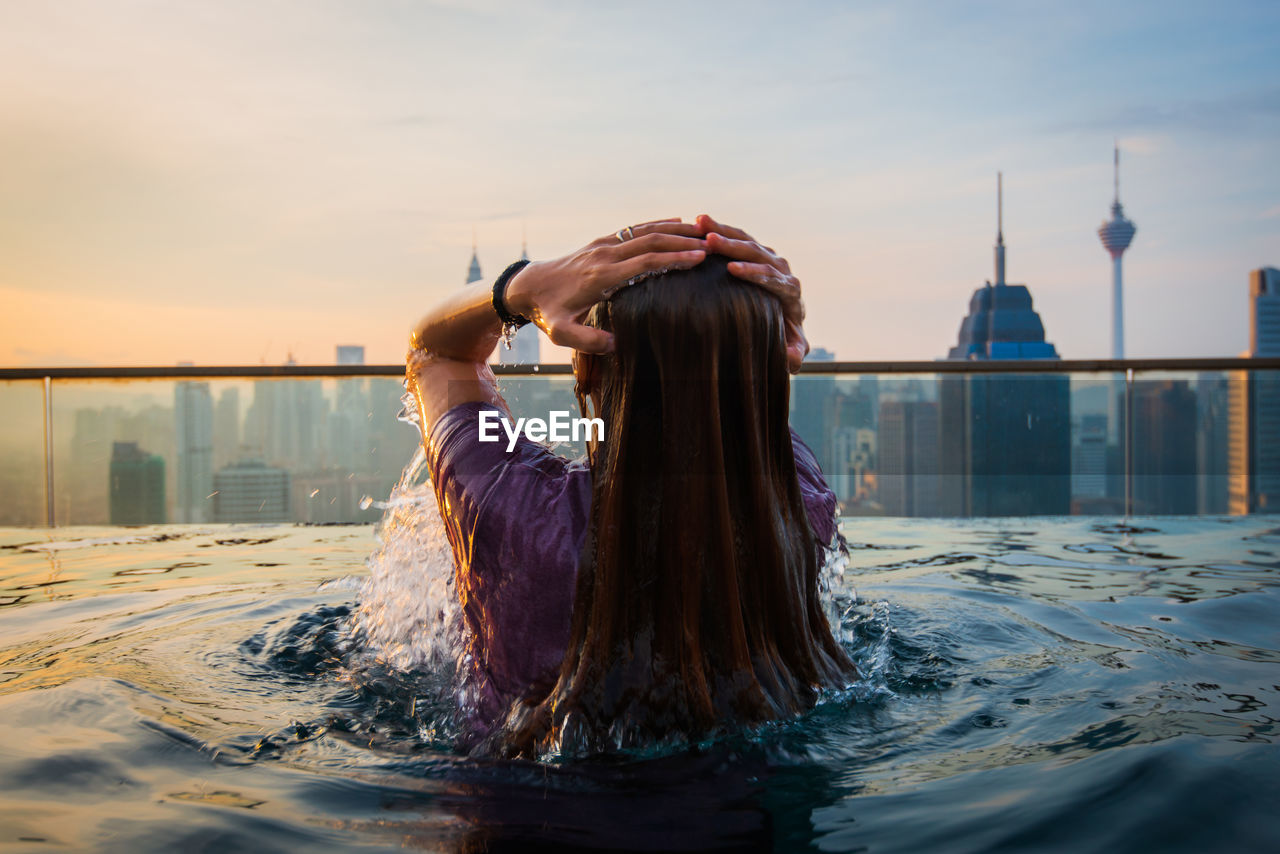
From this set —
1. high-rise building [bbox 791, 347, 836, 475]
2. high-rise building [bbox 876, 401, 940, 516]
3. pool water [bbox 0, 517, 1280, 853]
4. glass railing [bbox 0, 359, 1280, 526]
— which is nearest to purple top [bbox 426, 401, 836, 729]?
pool water [bbox 0, 517, 1280, 853]

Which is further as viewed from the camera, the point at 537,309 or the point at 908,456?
the point at 908,456

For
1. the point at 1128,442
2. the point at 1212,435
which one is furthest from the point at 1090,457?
the point at 1212,435

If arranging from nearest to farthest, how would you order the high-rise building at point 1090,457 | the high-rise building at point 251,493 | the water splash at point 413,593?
the water splash at point 413,593 < the high-rise building at point 251,493 < the high-rise building at point 1090,457

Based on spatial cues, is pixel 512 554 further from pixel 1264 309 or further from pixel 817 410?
pixel 1264 309

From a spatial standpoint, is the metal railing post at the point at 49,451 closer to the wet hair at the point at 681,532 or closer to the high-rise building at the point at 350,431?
the high-rise building at the point at 350,431

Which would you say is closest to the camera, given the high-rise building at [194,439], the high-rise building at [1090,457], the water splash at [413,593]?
the water splash at [413,593]

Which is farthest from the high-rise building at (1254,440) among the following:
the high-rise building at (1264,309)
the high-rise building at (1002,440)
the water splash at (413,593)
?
the high-rise building at (1264,309)

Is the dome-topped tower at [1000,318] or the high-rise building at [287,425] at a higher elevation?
the dome-topped tower at [1000,318]

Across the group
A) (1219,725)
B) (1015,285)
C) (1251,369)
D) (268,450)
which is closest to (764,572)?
(1219,725)
